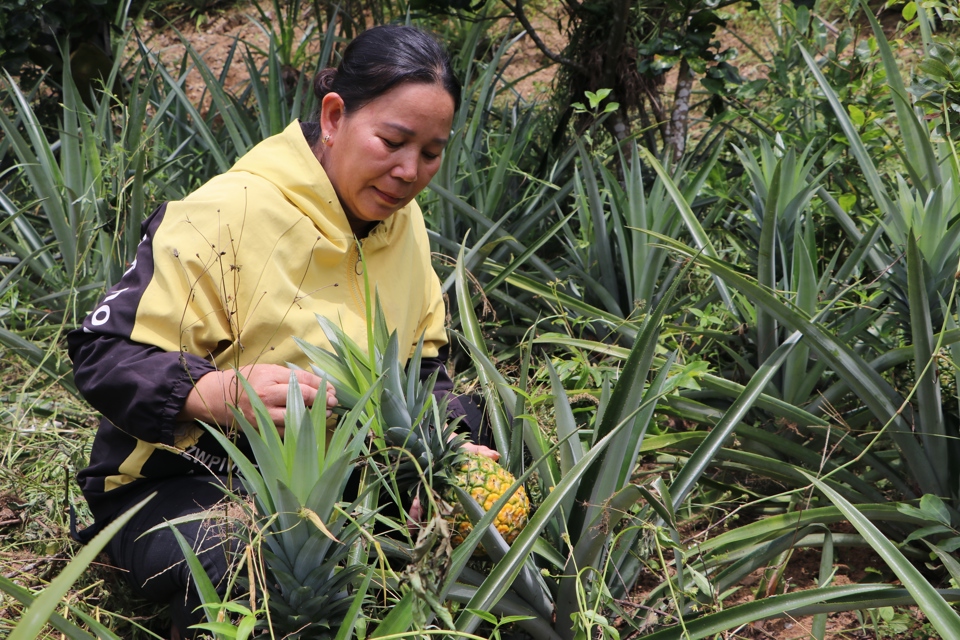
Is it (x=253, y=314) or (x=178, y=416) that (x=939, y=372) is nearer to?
(x=253, y=314)

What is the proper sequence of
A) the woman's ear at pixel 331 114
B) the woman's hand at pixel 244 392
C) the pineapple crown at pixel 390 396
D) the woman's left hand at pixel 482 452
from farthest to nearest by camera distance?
the woman's ear at pixel 331 114 < the woman's left hand at pixel 482 452 < the woman's hand at pixel 244 392 < the pineapple crown at pixel 390 396

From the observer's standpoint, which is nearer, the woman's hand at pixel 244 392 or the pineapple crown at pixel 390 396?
the pineapple crown at pixel 390 396

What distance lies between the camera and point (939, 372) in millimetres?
2039

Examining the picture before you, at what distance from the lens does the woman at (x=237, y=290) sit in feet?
5.10

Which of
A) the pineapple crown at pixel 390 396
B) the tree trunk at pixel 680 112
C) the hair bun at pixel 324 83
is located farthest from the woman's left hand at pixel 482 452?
the tree trunk at pixel 680 112

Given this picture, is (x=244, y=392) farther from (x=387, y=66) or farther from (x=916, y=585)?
(x=916, y=585)

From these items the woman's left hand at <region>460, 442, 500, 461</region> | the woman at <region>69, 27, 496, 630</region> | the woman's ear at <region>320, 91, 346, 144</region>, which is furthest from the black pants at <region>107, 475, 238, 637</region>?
the woman's ear at <region>320, 91, 346, 144</region>

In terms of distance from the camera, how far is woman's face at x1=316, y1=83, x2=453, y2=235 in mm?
1721

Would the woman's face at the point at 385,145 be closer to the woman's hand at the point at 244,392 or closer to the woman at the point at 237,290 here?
the woman at the point at 237,290

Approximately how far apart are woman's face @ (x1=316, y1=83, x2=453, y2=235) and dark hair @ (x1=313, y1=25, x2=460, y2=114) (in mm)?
18

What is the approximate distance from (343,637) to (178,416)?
58 centimetres

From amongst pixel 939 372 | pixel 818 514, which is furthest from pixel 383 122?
pixel 939 372

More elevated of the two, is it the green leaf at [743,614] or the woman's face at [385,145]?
the woman's face at [385,145]

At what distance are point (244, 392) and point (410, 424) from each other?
0.32m
